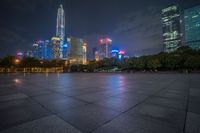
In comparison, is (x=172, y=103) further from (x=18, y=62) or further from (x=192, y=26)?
(x=192, y=26)

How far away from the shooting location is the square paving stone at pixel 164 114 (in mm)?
3967

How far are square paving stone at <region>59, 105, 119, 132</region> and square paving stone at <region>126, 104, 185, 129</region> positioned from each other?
3.01 feet

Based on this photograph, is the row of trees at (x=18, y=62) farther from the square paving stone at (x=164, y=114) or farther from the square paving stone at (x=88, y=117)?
the square paving stone at (x=164, y=114)

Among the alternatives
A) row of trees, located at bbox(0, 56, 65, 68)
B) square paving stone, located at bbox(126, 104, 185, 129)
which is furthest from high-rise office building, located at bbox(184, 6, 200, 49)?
square paving stone, located at bbox(126, 104, 185, 129)

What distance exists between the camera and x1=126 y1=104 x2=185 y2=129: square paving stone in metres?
3.97

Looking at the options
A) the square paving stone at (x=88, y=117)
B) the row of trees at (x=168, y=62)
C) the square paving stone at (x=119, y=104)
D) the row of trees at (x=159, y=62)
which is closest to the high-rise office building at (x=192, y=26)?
the row of trees at (x=159, y=62)

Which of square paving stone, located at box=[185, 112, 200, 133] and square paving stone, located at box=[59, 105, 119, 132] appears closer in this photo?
square paving stone, located at box=[185, 112, 200, 133]

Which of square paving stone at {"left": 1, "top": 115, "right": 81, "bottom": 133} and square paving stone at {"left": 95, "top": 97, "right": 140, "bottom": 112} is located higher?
square paving stone at {"left": 1, "top": 115, "right": 81, "bottom": 133}

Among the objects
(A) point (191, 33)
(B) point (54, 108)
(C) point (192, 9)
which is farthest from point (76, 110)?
(C) point (192, 9)

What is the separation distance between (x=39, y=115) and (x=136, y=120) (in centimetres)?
336

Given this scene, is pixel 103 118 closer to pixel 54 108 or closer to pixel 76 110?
pixel 76 110

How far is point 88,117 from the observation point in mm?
4465

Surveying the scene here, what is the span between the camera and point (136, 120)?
4.19m

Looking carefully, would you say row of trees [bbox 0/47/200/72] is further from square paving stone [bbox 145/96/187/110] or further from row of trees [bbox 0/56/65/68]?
square paving stone [bbox 145/96/187/110]
